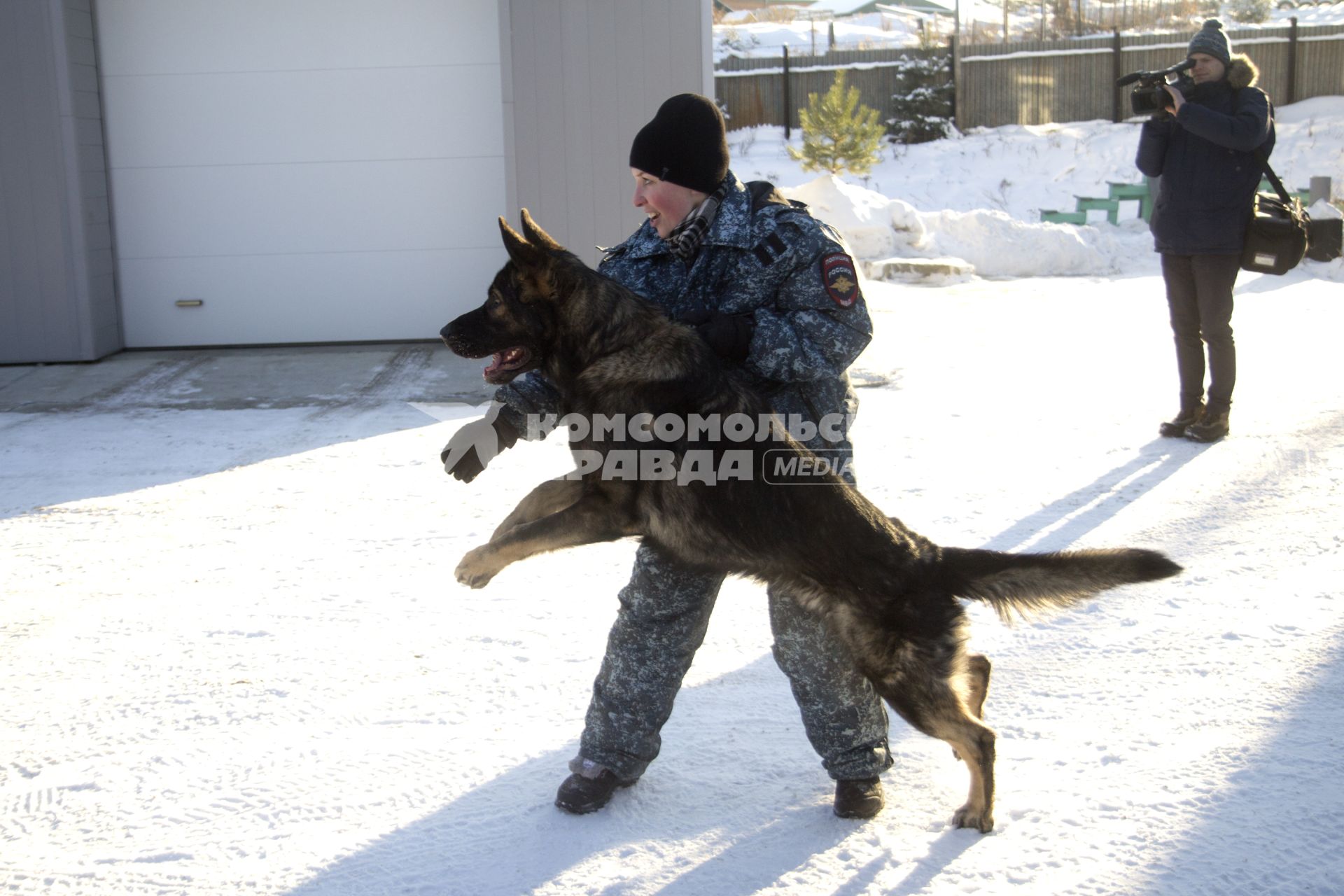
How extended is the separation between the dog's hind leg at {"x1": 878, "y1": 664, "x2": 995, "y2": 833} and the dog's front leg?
2.40 feet

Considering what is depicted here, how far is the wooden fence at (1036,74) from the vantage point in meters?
23.9

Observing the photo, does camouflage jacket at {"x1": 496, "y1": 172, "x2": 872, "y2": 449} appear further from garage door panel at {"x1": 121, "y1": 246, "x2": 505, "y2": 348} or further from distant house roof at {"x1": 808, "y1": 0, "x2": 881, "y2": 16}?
distant house roof at {"x1": 808, "y1": 0, "x2": 881, "y2": 16}

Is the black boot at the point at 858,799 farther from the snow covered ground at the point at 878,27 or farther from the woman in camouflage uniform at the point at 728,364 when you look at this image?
the snow covered ground at the point at 878,27

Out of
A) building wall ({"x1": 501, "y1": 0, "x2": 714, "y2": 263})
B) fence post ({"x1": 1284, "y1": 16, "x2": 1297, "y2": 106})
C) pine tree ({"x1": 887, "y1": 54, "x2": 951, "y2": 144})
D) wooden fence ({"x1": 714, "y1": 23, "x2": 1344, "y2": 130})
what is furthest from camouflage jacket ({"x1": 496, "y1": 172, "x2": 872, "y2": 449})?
fence post ({"x1": 1284, "y1": 16, "x2": 1297, "y2": 106})

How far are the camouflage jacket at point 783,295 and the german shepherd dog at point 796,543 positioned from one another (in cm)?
12

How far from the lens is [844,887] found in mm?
2600

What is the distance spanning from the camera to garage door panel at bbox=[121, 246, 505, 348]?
9508 mm

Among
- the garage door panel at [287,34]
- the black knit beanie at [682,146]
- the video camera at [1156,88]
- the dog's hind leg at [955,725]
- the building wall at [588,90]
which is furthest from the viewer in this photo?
the garage door panel at [287,34]

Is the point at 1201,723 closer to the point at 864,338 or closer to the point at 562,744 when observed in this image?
the point at 864,338

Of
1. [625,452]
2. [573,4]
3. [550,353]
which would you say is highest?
[573,4]

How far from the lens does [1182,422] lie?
6.27 metres

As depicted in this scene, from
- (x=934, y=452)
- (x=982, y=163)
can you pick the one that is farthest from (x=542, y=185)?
(x=982, y=163)

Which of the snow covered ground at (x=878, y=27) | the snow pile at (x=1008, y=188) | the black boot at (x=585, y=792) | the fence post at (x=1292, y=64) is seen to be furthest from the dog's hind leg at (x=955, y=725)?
the snow covered ground at (x=878, y=27)

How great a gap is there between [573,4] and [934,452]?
458 cm
